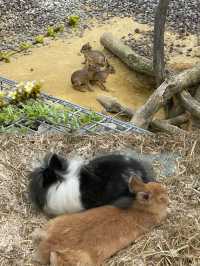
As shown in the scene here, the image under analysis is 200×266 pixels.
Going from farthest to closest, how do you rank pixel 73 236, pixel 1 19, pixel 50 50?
pixel 1 19 < pixel 50 50 < pixel 73 236

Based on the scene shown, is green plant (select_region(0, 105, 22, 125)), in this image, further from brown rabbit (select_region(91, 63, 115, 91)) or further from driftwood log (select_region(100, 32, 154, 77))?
driftwood log (select_region(100, 32, 154, 77))

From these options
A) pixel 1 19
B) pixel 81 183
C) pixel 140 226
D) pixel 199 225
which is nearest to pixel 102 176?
pixel 81 183

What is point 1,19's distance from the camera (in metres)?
10.7

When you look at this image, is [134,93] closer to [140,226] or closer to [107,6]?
[107,6]

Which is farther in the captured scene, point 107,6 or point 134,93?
point 107,6

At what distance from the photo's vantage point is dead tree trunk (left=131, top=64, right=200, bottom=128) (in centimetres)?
664

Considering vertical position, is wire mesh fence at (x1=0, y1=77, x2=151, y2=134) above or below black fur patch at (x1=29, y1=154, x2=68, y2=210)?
below

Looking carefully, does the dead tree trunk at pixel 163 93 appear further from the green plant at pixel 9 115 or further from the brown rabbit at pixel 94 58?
the brown rabbit at pixel 94 58

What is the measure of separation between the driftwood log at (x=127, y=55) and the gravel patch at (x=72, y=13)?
97 cm

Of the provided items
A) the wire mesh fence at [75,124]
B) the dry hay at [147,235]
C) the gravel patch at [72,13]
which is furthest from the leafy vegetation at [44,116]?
the gravel patch at [72,13]

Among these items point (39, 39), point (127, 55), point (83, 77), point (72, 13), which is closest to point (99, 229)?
point (83, 77)

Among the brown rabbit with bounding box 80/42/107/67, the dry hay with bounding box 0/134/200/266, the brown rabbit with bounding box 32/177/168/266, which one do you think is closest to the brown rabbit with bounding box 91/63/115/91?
the brown rabbit with bounding box 80/42/107/67

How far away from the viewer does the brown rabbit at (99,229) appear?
349cm

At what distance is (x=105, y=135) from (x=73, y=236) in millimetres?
1411
